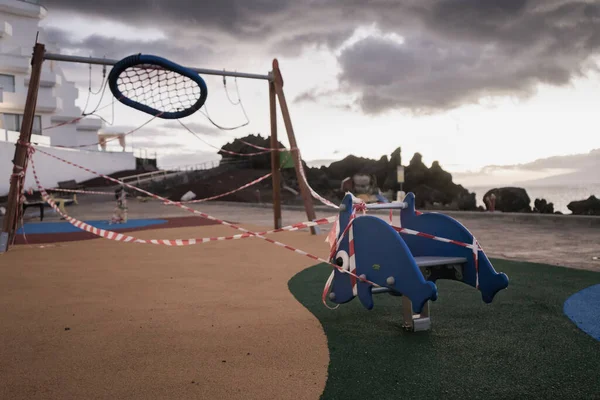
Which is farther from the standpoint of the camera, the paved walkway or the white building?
the white building

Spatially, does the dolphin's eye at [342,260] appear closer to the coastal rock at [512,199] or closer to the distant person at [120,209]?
the distant person at [120,209]

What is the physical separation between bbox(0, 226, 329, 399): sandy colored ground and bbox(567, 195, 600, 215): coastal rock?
64.4ft

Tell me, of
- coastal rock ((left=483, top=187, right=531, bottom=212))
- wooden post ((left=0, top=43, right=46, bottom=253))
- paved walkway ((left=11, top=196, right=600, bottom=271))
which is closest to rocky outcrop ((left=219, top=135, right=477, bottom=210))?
coastal rock ((left=483, top=187, right=531, bottom=212))

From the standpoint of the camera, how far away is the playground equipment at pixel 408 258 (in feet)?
12.7

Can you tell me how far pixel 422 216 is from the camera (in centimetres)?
475

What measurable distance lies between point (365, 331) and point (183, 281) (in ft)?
10.6

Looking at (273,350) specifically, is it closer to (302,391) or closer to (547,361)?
(302,391)

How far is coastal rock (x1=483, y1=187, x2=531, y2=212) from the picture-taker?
27.8 m

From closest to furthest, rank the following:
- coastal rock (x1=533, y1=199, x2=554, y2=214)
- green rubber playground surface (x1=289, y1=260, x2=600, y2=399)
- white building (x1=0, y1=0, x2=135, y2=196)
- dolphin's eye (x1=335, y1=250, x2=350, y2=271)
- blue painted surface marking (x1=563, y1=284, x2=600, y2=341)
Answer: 1. green rubber playground surface (x1=289, y1=260, x2=600, y2=399)
2. blue painted surface marking (x1=563, y1=284, x2=600, y2=341)
3. dolphin's eye (x1=335, y1=250, x2=350, y2=271)
4. coastal rock (x1=533, y1=199, x2=554, y2=214)
5. white building (x1=0, y1=0, x2=135, y2=196)

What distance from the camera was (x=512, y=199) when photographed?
28266 mm

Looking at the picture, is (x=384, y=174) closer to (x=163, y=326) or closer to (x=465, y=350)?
(x=163, y=326)

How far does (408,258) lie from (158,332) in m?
2.38

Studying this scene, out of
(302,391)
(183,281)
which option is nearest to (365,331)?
(302,391)

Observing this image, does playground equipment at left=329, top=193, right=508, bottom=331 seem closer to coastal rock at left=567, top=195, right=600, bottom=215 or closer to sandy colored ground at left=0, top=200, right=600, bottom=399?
sandy colored ground at left=0, top=200, right=600, bottom=399
